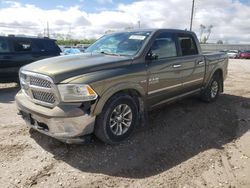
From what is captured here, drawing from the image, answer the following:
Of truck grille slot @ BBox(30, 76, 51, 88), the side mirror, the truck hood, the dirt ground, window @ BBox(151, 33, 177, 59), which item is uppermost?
window @ BBox(151, 33, 177, 59)

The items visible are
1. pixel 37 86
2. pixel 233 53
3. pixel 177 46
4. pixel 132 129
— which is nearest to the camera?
pixel 37 86

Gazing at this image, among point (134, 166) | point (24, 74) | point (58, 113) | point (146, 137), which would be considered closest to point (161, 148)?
point (146, 137)

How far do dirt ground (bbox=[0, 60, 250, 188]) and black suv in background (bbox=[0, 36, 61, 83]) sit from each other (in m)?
3.57

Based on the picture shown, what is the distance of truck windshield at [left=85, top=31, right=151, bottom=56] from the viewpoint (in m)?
4.69

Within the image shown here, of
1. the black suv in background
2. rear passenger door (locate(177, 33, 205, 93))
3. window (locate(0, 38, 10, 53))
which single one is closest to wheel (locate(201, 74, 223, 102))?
rear passenger door (locate(177, 33, 205, 93))

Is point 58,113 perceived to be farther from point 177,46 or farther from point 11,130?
point 177,46

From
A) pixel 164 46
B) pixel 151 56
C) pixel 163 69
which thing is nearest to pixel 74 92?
pixel 151 56

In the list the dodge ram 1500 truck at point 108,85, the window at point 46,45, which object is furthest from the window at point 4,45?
the dodge ram 1500 truck at point 108,85

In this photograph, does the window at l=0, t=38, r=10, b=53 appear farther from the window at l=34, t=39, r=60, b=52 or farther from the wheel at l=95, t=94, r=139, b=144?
the wheel at l=95, t=94, r=139, b=144

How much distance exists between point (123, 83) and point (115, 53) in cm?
91

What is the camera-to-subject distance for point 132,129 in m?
4.46

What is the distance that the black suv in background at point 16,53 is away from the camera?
8.57 m

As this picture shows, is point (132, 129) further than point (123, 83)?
Yes

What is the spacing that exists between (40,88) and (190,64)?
10.9 feet
